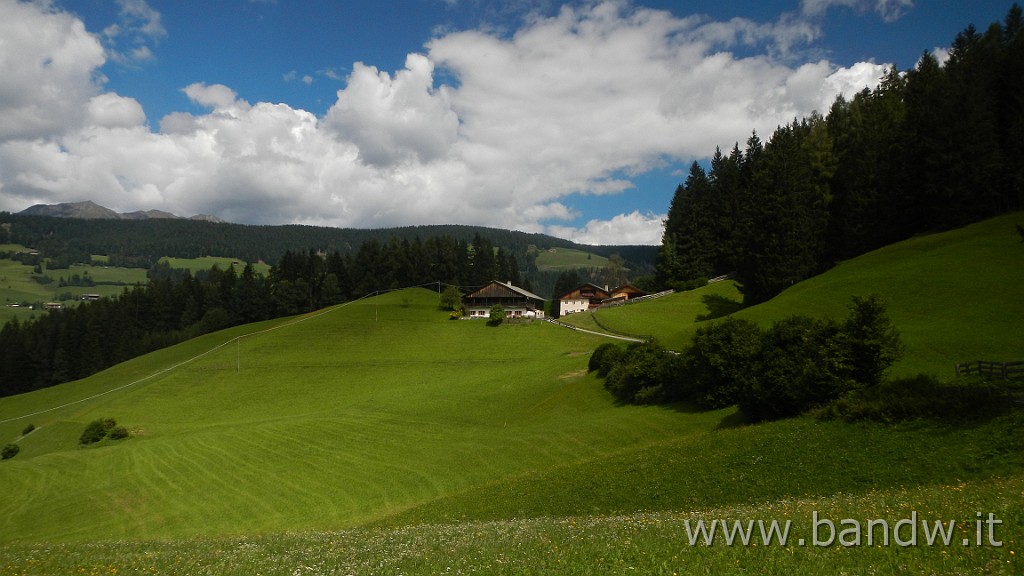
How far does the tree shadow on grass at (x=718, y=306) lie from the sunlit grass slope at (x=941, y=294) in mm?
10420

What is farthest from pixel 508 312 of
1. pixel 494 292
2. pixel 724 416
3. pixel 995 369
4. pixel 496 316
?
pixel 995 369

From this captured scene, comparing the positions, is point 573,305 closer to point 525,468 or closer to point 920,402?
point 525,468

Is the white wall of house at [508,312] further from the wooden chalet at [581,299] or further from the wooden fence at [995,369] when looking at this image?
the wooden fence at [995,369]

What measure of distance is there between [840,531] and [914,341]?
3066cm

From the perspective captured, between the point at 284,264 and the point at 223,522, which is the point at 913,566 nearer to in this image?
the point at 223,522

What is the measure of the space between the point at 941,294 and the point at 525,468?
37.2m

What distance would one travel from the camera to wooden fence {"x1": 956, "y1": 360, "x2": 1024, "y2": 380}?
24.5 metres

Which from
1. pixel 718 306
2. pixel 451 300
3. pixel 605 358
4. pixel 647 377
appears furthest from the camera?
pixel 451 300

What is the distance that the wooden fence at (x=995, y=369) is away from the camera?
963 inches

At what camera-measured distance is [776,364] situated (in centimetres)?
2914

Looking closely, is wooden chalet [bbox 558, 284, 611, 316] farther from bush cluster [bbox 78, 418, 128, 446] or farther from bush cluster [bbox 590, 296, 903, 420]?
bush cluster [bbox 78, 418, 128, 446]

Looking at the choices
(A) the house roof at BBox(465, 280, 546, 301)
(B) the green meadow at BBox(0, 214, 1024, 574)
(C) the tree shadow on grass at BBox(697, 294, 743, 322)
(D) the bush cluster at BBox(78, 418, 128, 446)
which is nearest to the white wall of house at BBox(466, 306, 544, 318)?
(A) the house roof at BBox(465, 280, 546, 301)

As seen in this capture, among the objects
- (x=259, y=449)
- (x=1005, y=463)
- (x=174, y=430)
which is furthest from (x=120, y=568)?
(x=174, y=430)

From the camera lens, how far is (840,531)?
11148 mm
